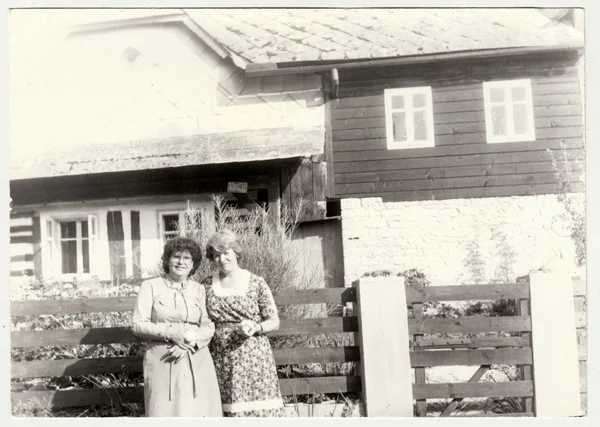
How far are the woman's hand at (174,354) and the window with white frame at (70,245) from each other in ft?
26.5

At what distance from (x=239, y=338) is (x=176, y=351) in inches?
18.7

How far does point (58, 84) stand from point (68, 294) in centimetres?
428

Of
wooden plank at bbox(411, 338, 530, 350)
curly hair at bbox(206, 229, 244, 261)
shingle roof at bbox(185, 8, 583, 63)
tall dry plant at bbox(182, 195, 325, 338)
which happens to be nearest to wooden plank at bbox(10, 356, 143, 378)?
tall dry plant at bbox(182, 195, 325, 338)

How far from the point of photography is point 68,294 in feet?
33.4

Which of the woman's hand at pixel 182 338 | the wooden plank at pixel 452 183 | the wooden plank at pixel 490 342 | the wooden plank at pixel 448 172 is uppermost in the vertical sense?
the wooden plank at pixel 448 172

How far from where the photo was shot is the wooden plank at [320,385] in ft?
17.0

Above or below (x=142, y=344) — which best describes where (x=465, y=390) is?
below

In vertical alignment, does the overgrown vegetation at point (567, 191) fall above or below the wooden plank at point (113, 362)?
above

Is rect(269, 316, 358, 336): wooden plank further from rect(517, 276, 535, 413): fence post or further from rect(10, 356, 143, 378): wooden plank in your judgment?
rect(517, 276, 535, 413): fence post

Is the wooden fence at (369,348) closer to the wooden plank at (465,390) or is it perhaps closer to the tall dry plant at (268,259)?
the wooden plank at (465,390)

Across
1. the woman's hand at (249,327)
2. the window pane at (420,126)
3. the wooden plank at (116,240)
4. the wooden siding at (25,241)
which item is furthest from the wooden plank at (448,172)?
the woman's hand at (249,327)

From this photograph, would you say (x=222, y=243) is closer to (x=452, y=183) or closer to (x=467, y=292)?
(x=467, y=292)

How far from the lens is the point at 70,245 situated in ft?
38.7

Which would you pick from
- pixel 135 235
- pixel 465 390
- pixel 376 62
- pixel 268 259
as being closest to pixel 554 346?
pixel 465 390
